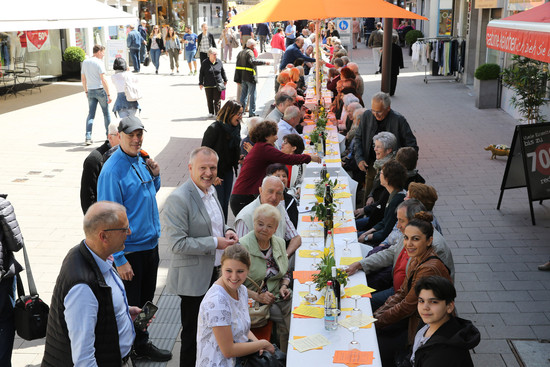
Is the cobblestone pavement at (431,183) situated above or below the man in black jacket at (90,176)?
below

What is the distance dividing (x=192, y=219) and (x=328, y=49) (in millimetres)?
22391

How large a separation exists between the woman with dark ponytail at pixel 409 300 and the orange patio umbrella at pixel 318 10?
13.4 feet

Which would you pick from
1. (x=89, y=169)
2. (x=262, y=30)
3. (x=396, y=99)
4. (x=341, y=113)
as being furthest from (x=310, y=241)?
(x=262, y=30)

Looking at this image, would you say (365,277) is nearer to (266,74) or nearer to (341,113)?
(341,113)

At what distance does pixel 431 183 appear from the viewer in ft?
35.3

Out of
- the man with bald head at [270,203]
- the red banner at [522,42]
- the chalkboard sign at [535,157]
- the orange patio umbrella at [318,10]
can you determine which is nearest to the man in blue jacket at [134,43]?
the orange patio umbrella at [318,10]

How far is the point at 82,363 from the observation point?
126 inches

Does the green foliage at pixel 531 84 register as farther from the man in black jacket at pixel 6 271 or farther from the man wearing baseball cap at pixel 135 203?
A: the man in black jacket at pixel 6 271

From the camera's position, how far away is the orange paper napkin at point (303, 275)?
522cm

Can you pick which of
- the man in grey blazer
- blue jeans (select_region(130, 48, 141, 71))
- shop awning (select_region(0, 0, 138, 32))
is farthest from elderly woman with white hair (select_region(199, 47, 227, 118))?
blue jeans (select_region(130, 48, 141, 71))

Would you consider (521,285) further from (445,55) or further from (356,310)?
(445,55)

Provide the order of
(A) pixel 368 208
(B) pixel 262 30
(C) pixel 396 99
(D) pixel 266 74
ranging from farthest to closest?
(B) pixel 262 30
(D) pixel 266 74
(C) pixel 396 99
(A) pixel 368 208

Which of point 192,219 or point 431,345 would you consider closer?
point 431,345

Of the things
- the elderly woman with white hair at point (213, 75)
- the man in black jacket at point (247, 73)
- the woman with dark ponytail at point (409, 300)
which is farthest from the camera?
the man in black jacket at point (247, 73)
